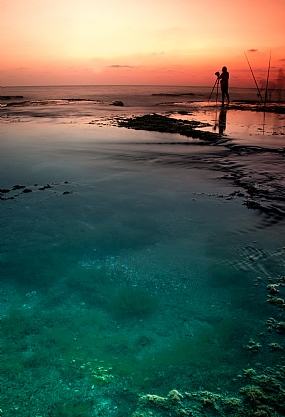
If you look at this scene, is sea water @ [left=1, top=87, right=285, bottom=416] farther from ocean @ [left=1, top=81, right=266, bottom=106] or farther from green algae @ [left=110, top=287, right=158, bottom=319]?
ocean @ [left=1, top=81, right=266, bottom=106]

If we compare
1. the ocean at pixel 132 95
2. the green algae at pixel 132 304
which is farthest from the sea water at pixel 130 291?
the ocean at pixel 132 95

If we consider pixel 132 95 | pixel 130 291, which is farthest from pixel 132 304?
pixel 132 95

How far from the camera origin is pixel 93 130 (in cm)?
1470

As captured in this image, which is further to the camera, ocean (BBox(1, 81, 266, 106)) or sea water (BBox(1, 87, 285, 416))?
ocean (BBox(1, 81, 266, 106))

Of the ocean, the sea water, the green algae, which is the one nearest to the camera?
the sea water

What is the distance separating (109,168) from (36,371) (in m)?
6.33

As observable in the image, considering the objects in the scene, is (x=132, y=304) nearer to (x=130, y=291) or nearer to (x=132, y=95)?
(x=130, y=291)

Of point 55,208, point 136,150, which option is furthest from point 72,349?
point 136,150

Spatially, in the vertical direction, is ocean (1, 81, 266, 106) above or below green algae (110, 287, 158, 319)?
above

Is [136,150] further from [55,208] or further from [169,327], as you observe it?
[169,327]

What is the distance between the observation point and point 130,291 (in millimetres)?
3162

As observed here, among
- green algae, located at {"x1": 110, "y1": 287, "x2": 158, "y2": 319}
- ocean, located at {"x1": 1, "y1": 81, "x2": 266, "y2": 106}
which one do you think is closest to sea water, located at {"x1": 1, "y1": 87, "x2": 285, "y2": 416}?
green algae, located at {"x1": 110, "y1": 287, "x2": 158, "y2": 319}

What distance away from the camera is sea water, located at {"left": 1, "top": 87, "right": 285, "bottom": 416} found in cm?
218

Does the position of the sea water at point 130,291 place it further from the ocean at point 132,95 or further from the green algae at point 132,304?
the ocean at point 132,95
